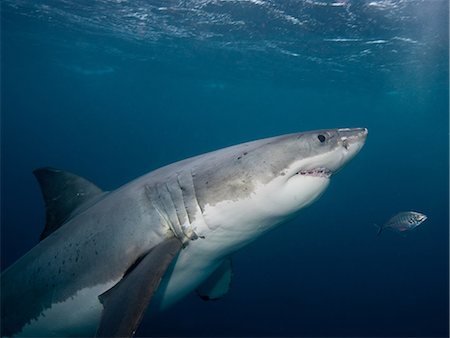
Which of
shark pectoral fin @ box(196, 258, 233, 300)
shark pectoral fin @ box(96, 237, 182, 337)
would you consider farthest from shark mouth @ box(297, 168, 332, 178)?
shark pectoral fin @ box(196, 258, 233, 300)

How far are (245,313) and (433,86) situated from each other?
25997mm

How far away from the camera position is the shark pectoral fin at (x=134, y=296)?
2.54 metres

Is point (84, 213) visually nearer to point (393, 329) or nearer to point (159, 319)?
point (159, 319)

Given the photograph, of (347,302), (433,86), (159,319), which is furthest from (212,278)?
(433,86)

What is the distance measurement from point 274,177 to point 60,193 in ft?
10.4

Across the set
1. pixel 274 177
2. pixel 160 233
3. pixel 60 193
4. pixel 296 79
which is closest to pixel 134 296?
pixel 160 233

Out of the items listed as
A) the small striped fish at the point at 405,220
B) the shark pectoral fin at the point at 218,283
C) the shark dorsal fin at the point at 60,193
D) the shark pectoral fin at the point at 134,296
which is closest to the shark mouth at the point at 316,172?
the shark pectoral fin at the point at 134,296

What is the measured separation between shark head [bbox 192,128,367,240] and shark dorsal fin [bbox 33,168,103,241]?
2.24 metres

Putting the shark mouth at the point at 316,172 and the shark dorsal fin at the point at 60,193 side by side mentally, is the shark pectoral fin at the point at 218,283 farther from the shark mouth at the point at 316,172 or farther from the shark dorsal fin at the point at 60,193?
the shark mouth at the point at 316,172

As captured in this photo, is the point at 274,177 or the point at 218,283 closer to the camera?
the point at 274,177

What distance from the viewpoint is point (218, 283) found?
5.00 meters

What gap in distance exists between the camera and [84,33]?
73.9 feet

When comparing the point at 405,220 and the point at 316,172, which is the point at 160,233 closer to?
the point at 316,172

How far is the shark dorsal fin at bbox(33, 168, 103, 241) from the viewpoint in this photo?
15.2ft
